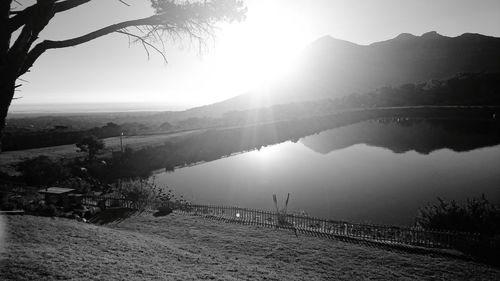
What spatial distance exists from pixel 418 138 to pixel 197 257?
214 ft

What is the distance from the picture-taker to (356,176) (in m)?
38.2

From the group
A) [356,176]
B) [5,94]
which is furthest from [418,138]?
[5,94]

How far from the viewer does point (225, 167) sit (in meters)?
47.2

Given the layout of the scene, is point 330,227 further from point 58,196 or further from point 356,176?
point 356,176

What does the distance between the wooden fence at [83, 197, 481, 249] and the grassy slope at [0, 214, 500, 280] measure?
4.07 feet

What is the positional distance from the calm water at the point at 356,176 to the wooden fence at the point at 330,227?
278 inches

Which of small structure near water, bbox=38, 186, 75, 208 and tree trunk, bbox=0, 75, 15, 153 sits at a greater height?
tree trunk, bbox=0, 75, 15, 153

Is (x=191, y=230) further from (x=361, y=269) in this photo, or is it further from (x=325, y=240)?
(x=361, y=269)

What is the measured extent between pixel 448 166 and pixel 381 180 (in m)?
12.3

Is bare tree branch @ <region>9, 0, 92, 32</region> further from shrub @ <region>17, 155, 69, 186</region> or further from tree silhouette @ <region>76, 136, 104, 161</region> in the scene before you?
tree silhouette @ <region>76, 136, 104, 161</region>

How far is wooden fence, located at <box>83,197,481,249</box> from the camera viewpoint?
15.3 metres

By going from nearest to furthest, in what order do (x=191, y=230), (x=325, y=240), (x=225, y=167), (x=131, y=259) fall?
(x=131, y=259) < (x=325, y=240) < (x=191, y=230) < (x=225, y=167)

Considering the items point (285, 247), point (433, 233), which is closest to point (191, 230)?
point (285, 247)

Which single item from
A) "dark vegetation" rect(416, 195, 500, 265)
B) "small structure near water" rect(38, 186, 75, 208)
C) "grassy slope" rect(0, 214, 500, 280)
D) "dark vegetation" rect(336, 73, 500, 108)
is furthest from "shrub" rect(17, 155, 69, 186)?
"dark vegetation" rect(336, 73, 500, 108)
